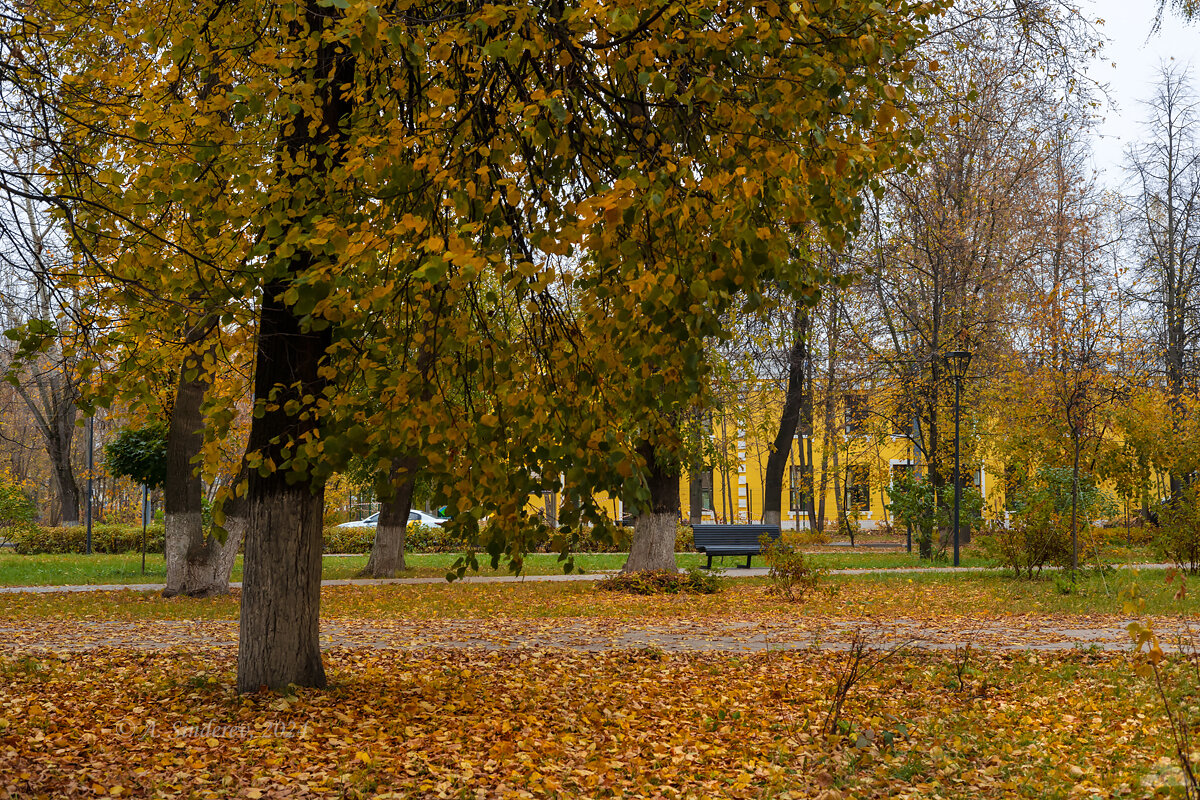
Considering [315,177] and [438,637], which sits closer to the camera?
[315,177]

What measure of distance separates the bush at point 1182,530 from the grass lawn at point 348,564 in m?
0.63

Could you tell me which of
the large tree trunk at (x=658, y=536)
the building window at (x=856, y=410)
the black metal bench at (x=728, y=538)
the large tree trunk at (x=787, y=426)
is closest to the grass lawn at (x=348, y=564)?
the black metal bench at (x=728, y=538)

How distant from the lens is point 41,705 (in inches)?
227

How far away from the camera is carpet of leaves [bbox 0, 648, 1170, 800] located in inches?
175

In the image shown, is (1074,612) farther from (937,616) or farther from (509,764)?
(509,764)

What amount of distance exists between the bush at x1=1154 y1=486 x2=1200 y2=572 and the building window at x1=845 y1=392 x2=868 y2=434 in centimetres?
717

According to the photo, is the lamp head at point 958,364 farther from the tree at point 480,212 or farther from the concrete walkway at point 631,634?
the tree at point 480,212

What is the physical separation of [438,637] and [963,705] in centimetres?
518

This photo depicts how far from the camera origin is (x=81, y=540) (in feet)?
84.9

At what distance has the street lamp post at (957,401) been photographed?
1939cm

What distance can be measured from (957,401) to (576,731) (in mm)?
16030

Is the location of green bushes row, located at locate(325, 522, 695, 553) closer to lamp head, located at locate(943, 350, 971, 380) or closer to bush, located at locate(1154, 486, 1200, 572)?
lamp head, located at locate(943, 350, 971, 380)

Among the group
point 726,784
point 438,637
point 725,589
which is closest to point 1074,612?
point 725,589

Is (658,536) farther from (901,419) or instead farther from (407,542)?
(407,542)
